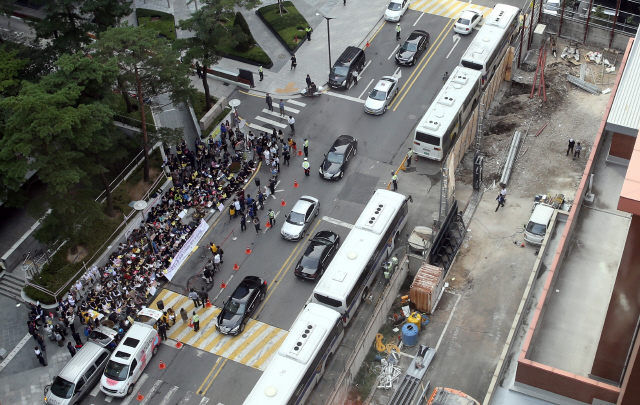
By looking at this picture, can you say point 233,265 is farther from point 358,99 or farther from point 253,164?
point 358,99

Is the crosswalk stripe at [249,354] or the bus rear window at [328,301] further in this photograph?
the crosswalk stripe at [249,354]

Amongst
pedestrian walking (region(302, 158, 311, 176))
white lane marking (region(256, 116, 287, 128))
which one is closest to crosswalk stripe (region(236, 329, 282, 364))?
pedestrian walking (region(302, 158, 311, 176))

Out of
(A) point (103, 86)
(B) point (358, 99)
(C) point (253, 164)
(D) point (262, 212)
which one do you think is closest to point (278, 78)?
(B) point (358, 99)

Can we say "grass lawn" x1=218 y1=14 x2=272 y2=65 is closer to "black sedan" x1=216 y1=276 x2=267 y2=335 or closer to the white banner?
the white banner

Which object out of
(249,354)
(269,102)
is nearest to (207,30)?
(269,102)

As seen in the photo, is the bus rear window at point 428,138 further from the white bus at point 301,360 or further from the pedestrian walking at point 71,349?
the pedestrian walking at point 71,349

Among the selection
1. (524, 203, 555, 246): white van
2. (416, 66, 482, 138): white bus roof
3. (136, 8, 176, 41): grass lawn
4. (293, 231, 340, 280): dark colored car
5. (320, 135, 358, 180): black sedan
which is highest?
(416, 66, 482, 138): white bus roof

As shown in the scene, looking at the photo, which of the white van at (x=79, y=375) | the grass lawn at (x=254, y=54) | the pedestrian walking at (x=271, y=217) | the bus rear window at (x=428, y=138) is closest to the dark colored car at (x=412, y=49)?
the grass lawn at (x=254, y=54)
